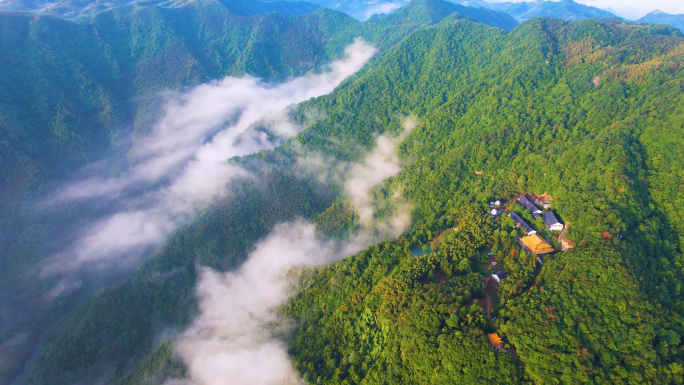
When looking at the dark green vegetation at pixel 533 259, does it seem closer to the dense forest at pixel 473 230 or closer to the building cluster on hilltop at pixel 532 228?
the dense forest at pixel 473 230

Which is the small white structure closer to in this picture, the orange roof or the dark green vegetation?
the dark green vegetation

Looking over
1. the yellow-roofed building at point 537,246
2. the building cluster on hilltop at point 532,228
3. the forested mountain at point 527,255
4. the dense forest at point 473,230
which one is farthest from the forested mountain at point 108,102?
the yellow-roofed building at point 537,246

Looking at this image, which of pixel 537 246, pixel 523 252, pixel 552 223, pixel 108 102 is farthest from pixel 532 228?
pixel 108 102

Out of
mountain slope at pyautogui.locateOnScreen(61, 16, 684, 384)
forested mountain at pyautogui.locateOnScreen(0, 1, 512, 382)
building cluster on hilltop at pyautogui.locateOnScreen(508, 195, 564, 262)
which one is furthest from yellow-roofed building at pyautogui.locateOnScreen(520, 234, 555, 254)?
forested mountain at pyautogui.locateOnScreen(0, 1, 512, 382)

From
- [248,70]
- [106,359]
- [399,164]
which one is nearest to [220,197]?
[106,359]

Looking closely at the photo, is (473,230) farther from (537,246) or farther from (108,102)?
(108,102)

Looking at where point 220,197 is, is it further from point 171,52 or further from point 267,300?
point 171,52
